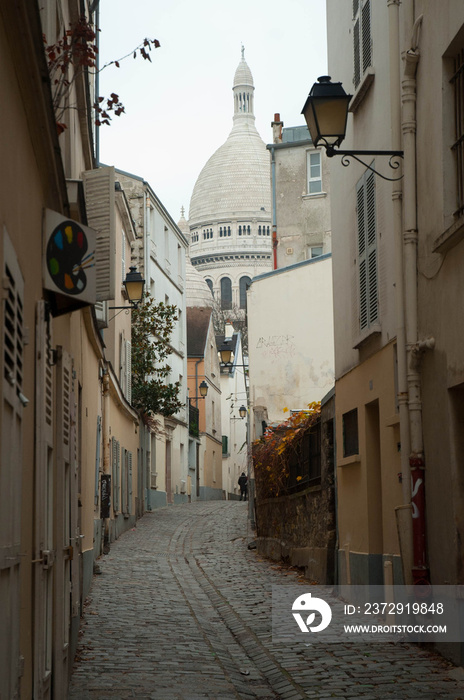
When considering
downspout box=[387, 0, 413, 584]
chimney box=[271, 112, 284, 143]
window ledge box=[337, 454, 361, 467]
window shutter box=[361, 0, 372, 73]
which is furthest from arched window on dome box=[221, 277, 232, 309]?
downspout box=[387, 0, 413, 584]

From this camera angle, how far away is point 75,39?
708 centimetres

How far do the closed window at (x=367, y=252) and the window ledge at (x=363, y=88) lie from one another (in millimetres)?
859

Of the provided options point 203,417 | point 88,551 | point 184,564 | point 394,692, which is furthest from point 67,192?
point 203,417

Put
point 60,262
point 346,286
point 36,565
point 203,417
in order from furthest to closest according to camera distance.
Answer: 1. point 203,417
2. point 346,286
3. point 60,262
4. point 36,565

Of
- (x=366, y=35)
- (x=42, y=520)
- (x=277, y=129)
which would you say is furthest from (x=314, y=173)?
(x=42, y=520)

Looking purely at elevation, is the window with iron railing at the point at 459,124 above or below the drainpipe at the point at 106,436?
above

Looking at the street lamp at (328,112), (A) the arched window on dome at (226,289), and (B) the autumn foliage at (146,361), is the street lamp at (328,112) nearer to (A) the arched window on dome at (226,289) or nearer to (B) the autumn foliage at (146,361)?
(B) the autumn foliage at (146,361)

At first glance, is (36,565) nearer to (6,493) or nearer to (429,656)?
(6,493)

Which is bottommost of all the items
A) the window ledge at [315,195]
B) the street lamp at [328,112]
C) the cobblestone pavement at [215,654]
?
the cobblestone pavement at [215,654]

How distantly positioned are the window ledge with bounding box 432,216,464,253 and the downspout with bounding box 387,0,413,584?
107 centimetres

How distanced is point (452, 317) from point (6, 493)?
14.4ft

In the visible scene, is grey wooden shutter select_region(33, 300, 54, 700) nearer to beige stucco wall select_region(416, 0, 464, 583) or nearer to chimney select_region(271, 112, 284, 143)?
beige stucco wall select_region(416, 0, 464, 583)

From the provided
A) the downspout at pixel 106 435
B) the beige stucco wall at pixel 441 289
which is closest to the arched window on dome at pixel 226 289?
the downspout at pixel 106 435

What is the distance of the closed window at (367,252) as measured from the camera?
34.9 ft
